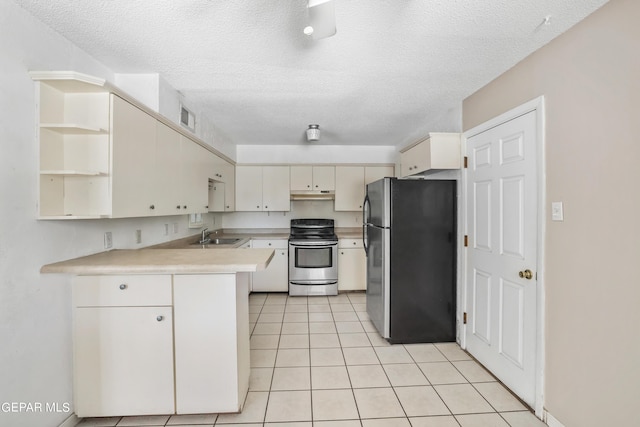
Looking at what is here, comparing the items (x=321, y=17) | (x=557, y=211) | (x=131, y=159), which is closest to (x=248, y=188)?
(x=131, y=159)

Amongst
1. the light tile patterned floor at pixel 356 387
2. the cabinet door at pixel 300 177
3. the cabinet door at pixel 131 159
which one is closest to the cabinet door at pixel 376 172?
the cabinet door at pixel 300 177

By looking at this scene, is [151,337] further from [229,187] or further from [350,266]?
[350,266]

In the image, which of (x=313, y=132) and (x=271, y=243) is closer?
(x=313, y=132)

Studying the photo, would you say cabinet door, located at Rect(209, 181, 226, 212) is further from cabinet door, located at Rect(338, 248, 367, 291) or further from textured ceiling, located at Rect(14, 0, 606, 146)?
cabinet door, located at Rect(338, 248, 367, 291)

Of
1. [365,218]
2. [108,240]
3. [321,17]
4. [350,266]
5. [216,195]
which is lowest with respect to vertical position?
[350,266]

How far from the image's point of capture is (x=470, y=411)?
1.82 m

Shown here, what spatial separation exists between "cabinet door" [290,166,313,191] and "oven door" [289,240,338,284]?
2.93 feet

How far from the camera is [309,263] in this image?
4102 millimetres

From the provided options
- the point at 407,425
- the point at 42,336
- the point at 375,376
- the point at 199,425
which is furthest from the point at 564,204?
the point at 42,336

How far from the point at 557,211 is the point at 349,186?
300 cm

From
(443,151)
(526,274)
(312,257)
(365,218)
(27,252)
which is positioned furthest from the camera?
(312,257)

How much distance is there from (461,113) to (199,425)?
10.4 ft

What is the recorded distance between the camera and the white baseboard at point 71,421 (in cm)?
160

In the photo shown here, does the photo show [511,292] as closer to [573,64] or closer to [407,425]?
[407,425]
